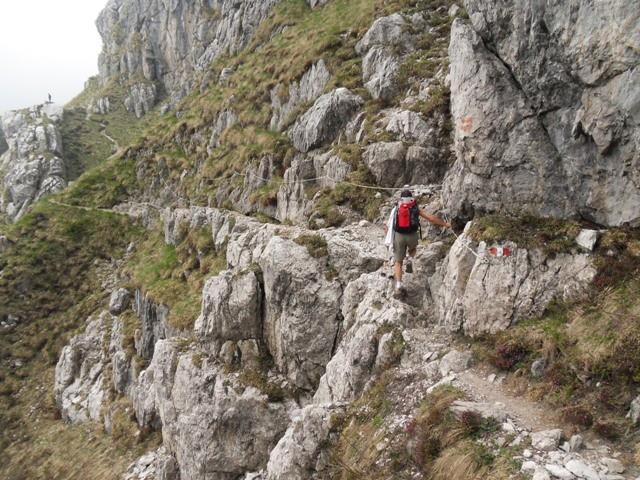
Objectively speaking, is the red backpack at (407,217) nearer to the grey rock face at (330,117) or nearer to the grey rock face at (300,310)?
the grey rock face at (300,310)

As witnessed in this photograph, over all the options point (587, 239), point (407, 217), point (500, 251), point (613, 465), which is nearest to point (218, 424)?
point (407, 217)

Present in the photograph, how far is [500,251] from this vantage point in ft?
36.2

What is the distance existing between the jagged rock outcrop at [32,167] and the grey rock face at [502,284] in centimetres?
7362

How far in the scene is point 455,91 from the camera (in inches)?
545

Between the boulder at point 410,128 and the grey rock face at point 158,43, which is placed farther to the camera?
the grey rock face at point 158,43

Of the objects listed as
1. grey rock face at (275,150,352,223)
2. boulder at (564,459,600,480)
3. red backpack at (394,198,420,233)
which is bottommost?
boulder at (564,459,600,480)

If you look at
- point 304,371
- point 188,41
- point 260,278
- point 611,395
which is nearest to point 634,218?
point 611,395

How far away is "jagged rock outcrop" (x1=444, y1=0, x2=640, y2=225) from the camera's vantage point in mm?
9500

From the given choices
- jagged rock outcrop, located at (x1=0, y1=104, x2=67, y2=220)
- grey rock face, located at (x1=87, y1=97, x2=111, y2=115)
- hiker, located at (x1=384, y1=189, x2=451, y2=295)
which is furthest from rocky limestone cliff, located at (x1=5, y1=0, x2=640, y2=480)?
grey rock face, located at (x1=87, y1=97, x2=111, y2=115)

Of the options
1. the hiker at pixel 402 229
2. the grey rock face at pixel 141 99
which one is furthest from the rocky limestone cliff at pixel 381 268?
the grey rock face at pixel 141 99

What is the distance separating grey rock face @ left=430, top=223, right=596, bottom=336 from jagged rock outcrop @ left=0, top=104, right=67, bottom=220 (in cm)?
7362

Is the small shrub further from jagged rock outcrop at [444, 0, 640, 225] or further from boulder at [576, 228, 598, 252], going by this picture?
jagged rock outcrop at [444, 0, 640, 225]

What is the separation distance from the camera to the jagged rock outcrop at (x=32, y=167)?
224 feet

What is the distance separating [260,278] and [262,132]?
1939 cm
